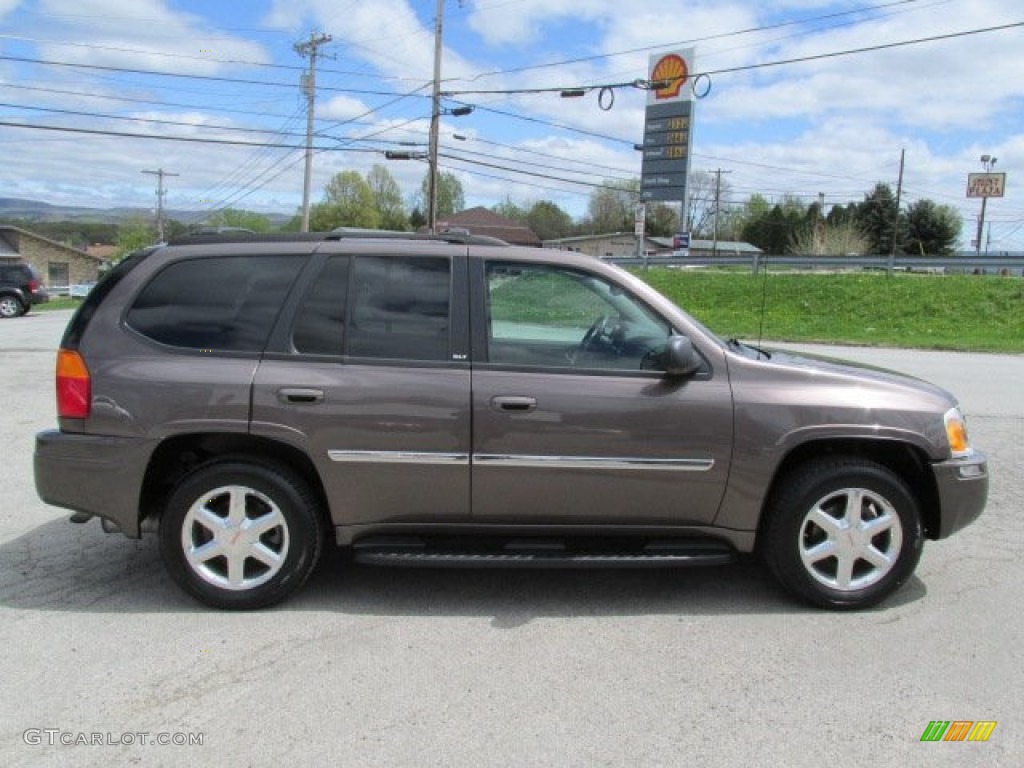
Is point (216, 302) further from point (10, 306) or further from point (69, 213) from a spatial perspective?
point (69, 213)

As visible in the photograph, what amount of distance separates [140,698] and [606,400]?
225 cm

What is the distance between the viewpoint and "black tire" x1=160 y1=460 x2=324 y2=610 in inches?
149

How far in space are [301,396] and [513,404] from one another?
3.17ft

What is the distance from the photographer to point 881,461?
4.08m

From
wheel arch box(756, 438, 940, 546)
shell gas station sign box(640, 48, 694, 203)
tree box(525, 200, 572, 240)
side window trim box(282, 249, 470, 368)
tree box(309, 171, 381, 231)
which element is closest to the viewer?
side window trim box(282, 249, 470, 368)

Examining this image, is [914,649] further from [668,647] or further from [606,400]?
Result: [606,400]

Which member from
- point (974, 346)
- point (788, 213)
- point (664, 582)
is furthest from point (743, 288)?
point (788, 213)

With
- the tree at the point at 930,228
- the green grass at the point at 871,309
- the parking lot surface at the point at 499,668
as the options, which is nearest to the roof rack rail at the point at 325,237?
the parking lot surface at the point at 499,668

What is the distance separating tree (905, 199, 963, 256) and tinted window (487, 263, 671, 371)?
232ft

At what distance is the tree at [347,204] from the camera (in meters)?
94.4

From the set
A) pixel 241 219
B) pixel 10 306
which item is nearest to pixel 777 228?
pixel 241 219

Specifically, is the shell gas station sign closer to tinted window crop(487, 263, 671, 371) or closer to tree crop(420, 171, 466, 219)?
tinted window crop(487, 263, 671, 371)

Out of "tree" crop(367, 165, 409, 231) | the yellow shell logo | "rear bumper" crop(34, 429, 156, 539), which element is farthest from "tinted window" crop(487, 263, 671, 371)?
"tree" crop(367, 165, 409, 231)

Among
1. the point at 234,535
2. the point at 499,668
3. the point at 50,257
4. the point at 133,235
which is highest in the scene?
the point at 133,235
